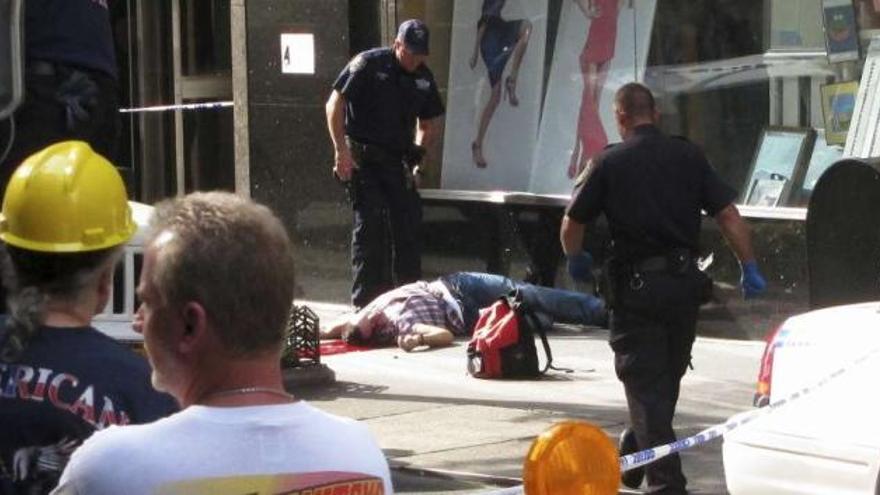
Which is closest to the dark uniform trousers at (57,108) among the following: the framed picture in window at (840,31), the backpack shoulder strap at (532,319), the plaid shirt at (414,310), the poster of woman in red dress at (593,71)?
the backpack shoulder strap at (532,319)

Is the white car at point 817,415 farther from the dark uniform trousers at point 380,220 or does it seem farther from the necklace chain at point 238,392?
the dark uniform trousers at point 380,220

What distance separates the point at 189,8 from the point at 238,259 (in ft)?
44.2

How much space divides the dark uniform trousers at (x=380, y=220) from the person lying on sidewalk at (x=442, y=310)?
14.0 inches

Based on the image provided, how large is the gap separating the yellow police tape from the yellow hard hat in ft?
2.78

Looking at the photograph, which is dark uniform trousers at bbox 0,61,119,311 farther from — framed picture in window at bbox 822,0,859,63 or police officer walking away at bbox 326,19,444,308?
police officer walking away at bbox 326,19,444,308

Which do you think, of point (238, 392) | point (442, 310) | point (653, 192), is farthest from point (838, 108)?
point (238, 392)

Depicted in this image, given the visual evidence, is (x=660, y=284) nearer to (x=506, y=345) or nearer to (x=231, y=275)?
(x=506, y=345)

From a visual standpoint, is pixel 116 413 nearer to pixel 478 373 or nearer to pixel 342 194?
pixel 478 373

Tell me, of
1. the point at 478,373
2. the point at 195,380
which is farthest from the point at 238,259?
the point at 478,373

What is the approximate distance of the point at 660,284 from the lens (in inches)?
295

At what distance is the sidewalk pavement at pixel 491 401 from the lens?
831cm

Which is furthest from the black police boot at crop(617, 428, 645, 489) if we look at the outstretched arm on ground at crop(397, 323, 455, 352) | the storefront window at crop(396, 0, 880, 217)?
the storefront window at crop(396, 0, 880, 217)

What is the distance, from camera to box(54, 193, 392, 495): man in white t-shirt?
2.45 m

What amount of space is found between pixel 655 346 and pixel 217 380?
512 centimetres
